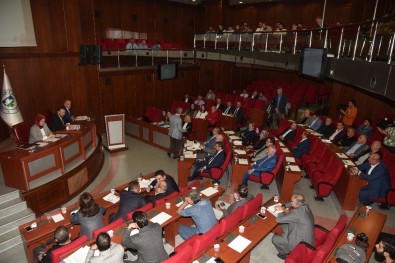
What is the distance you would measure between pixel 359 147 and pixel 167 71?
354 inches

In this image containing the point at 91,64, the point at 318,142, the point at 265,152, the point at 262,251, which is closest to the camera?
the point at 262,251

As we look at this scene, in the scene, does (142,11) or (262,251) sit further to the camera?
(142,11)

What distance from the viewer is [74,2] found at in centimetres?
945

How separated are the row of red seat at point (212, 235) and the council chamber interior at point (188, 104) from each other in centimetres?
3

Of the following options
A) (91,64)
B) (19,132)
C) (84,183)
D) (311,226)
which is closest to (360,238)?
(311,226)

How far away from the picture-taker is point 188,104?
42.5 ft

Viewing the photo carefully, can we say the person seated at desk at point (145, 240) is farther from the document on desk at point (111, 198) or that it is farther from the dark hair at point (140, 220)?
the document on desk at point (111, 198)

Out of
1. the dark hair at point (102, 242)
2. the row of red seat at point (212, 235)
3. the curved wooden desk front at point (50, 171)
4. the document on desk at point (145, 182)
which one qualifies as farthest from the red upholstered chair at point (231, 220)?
the curved wooden desk front at point (50, 171)

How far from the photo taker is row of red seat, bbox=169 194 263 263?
376 centimetres

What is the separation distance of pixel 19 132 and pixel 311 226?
740 cm

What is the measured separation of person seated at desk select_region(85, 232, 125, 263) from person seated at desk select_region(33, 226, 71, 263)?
54 cm

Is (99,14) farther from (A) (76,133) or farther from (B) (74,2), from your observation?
(A) (76,133)

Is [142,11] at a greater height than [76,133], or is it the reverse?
[142,11]

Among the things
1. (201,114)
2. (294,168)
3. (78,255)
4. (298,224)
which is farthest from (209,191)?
(201,114)
